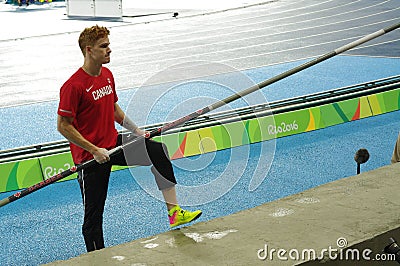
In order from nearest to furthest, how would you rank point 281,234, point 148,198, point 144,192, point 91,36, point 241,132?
point 281,234, point 91,36, point 148,198, point 144,192, point 241,132

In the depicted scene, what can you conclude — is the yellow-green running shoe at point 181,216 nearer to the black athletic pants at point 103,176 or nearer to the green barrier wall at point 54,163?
the black athletic pants at point 103,176

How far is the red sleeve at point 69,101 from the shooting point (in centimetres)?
461

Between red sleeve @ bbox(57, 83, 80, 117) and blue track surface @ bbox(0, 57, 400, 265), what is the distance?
2.14 ft

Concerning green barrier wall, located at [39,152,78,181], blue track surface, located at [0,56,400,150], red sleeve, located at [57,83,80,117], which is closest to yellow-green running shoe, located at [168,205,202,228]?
red sleeve, located at [57,83,80,117]

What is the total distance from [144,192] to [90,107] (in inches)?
103

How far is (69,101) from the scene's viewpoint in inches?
182

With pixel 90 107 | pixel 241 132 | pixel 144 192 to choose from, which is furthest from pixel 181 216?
Answer: pixel 241 132

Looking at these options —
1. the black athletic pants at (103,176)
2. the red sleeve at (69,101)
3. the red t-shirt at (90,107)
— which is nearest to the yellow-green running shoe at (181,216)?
the black athletic pants at (103,176)

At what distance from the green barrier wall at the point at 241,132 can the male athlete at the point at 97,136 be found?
1.81 meters

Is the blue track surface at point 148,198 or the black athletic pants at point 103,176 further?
the blue track surface at point 148,198

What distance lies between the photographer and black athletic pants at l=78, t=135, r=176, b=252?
4785 millimetres

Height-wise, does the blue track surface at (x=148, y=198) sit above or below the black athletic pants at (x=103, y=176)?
below

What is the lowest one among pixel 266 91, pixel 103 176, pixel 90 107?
pixel 103 176

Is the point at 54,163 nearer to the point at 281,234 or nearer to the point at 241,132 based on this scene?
the point at 241,132
